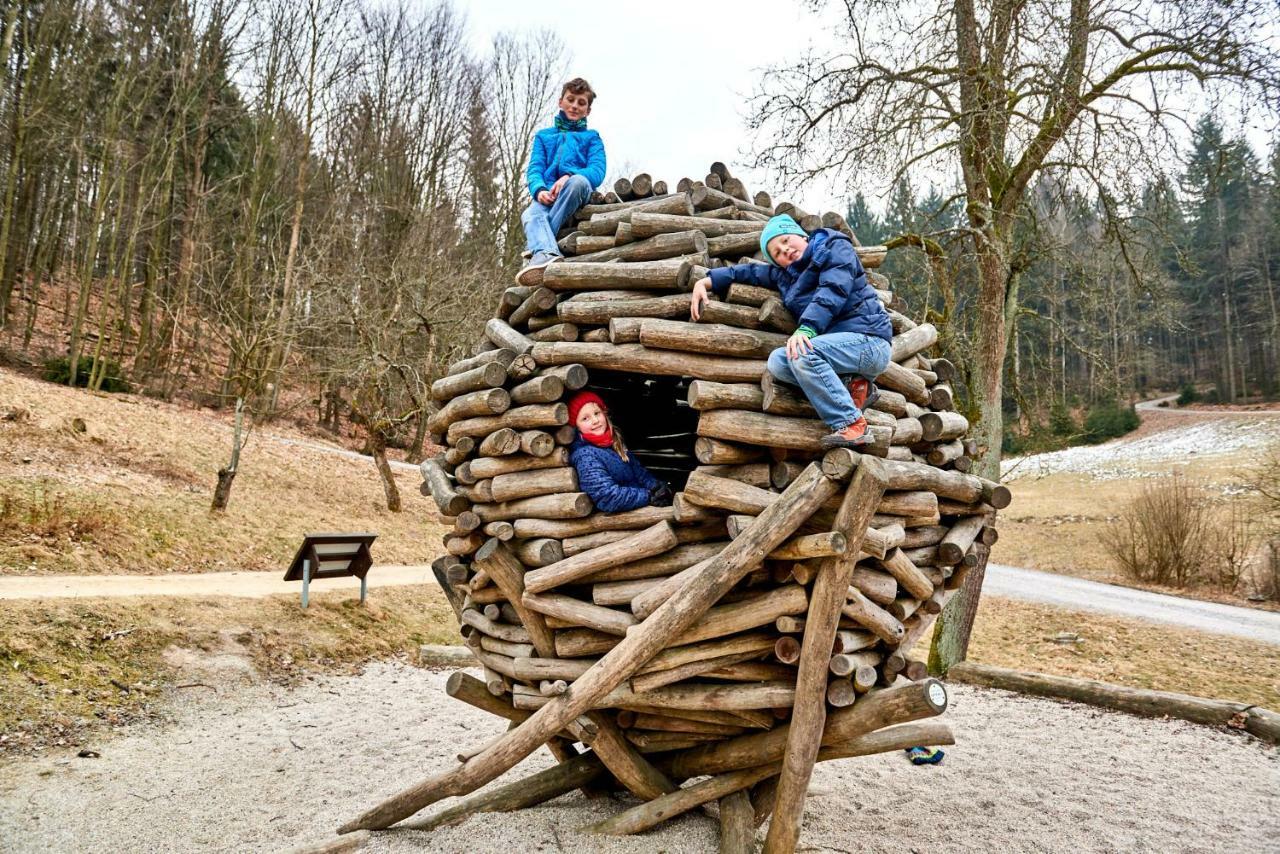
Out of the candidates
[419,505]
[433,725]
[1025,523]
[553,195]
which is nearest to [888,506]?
[553,195]

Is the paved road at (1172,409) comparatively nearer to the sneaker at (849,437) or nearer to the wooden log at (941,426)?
the wooden log at (941,426)

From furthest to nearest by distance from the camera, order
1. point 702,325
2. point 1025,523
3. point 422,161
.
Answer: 1. point 422,161
2. point 1025,523
3. point 702,325

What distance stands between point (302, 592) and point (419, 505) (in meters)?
9.05

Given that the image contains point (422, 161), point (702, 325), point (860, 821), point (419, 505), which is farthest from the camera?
point (422, 161)

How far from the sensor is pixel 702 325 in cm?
446

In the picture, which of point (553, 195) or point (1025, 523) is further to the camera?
point (1025, 523)

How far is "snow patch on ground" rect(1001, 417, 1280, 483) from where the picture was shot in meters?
31.2

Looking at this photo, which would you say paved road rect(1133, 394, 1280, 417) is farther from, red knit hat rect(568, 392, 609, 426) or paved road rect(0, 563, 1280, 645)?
red knit hat rect(568, 392, 609, 426)

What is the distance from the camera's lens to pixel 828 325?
419cm

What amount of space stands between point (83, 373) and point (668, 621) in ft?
71.7

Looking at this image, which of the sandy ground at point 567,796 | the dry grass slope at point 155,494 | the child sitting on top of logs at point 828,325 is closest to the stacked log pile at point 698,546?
the child sitting on top of logs at point 828,325

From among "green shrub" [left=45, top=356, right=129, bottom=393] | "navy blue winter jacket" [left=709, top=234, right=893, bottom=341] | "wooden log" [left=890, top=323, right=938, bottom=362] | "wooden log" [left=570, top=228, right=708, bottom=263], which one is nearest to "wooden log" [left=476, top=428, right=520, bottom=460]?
"wooden log" [left=570, top=228, right=708, bottom=263]

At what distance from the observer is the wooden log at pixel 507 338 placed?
499cm

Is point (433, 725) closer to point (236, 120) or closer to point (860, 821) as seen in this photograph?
point (860, 821)
